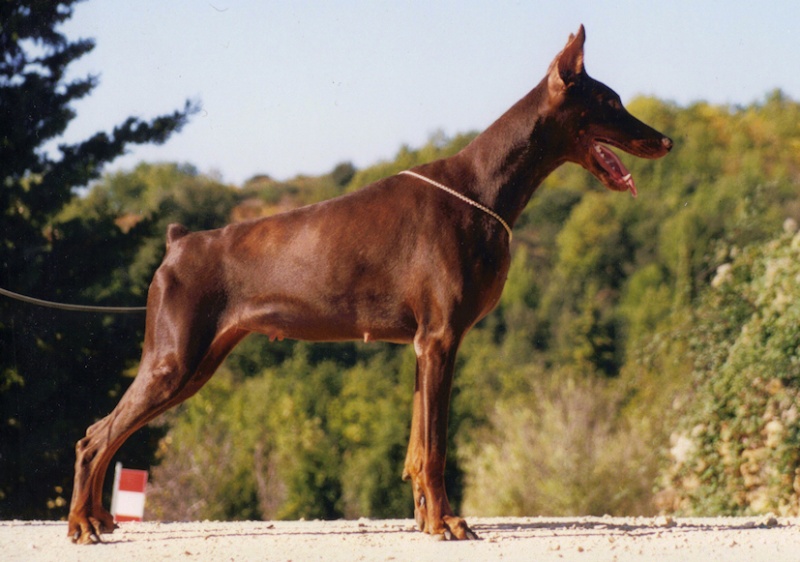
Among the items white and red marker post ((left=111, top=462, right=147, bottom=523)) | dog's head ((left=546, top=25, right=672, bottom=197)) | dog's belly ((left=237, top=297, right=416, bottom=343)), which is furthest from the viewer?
white and red marker post ((left=111, top=462, right=147, bottom=523))

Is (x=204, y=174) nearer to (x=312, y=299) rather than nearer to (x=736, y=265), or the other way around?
(x=736, y=265)

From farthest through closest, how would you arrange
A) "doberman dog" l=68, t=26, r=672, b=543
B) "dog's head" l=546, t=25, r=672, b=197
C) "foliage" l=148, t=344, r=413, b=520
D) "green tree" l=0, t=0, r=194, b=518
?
"foliage" l=148, t=344, r=413, b=520
"green tree" l=0, t=0, r=194, b=518
"dog's head" l=546, t=25, r=672, b=197
"doberman dog" l=68, t=26, r=672, b=543

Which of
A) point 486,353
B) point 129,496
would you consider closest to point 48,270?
point 129,496

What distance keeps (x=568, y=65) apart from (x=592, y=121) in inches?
17.5

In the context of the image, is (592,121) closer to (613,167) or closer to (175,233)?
(613,167)

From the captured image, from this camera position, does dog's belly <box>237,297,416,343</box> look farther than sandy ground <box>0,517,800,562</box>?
Yes

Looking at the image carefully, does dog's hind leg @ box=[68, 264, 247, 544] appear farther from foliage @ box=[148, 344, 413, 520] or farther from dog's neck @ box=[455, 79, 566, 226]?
foliage @ box=[148, 344, 413, 520]

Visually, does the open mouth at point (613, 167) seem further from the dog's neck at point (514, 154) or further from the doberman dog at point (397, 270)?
the dog's neck at point (514, 154)

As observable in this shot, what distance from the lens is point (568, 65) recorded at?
8.03m

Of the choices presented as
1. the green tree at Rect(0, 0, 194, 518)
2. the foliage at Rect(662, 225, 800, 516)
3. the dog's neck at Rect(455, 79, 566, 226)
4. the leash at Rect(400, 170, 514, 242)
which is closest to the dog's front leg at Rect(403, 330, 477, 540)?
the leash at Rect(400, 170, 514, 242)

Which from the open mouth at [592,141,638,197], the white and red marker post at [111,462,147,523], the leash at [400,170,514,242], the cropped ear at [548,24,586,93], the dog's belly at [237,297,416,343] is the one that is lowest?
the white and red marker post at [111,462,147,523]

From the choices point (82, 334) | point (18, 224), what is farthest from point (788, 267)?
point (18, 224)

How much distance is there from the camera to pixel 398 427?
46250 mm

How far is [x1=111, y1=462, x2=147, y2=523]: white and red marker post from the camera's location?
35.7 ft
